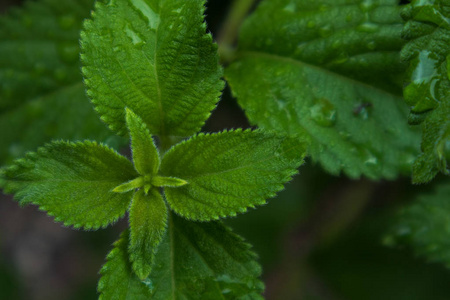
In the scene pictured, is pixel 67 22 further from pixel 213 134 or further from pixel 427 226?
pixel 427 226

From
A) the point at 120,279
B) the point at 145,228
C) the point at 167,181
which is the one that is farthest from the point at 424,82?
the point at 120,279

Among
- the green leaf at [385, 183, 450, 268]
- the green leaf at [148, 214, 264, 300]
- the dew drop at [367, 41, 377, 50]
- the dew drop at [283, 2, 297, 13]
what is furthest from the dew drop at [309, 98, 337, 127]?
the green leaf at [385, 183, 450, 268]

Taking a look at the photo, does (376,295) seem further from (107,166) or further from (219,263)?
(107,166)

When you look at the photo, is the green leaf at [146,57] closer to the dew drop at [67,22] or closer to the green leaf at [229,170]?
the green leaf at [229,170]

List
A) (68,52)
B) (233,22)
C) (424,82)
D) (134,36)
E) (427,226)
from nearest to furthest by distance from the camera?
(424,82), (134,36), (68,52), (427,226), (233,22)

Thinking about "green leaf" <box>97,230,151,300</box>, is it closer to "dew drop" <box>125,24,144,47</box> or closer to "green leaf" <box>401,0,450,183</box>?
"dew drop" <box>125,24,144,47</box>

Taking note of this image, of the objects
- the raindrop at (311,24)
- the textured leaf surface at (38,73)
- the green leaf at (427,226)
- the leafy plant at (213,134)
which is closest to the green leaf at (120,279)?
the leafy plant at (213,134)
